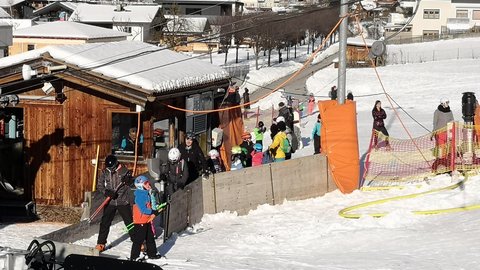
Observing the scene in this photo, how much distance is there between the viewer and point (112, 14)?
87.1 meters

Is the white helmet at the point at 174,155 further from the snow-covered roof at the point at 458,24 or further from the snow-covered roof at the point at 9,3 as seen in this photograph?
the snow-covered roof at the point at 9,3

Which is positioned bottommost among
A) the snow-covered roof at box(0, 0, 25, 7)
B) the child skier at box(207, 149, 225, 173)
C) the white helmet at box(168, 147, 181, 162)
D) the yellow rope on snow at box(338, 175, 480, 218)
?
the yellow rope on snow at box(338, 175, 480, 218)

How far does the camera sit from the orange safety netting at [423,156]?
1869 centimetres

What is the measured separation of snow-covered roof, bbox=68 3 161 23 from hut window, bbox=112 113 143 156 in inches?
2620

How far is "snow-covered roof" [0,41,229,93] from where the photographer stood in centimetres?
1758

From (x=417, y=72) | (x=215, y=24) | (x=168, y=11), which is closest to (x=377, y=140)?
(x=417, y=72)

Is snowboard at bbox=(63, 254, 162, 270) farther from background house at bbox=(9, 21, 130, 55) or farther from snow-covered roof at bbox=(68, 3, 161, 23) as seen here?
snow-covered roof at bbox=(68, 3, 161, 23)

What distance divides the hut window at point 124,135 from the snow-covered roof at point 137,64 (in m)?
0.91

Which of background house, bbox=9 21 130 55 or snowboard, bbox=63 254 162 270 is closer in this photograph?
snowboard, bbox=63 254 162 270

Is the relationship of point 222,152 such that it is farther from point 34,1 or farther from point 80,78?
point 34,1

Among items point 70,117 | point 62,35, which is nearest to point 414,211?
point 70,117

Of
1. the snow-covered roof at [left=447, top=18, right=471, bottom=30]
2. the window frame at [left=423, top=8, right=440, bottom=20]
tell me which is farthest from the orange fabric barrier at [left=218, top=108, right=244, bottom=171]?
the window frame at [left=423, top=8, right=440, bottom=20]

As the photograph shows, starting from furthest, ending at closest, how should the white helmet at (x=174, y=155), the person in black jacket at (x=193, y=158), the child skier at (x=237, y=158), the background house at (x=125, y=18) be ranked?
the background house at (x=125, y=18) → the child skier at (x=237, y=158) → the person in black jacket at (x=193, y=158) → the white helmet at (x=174, y=155)

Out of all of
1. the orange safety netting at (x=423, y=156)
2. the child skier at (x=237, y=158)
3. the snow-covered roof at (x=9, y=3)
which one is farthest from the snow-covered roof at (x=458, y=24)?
the child skier at (x=237, y=158)
